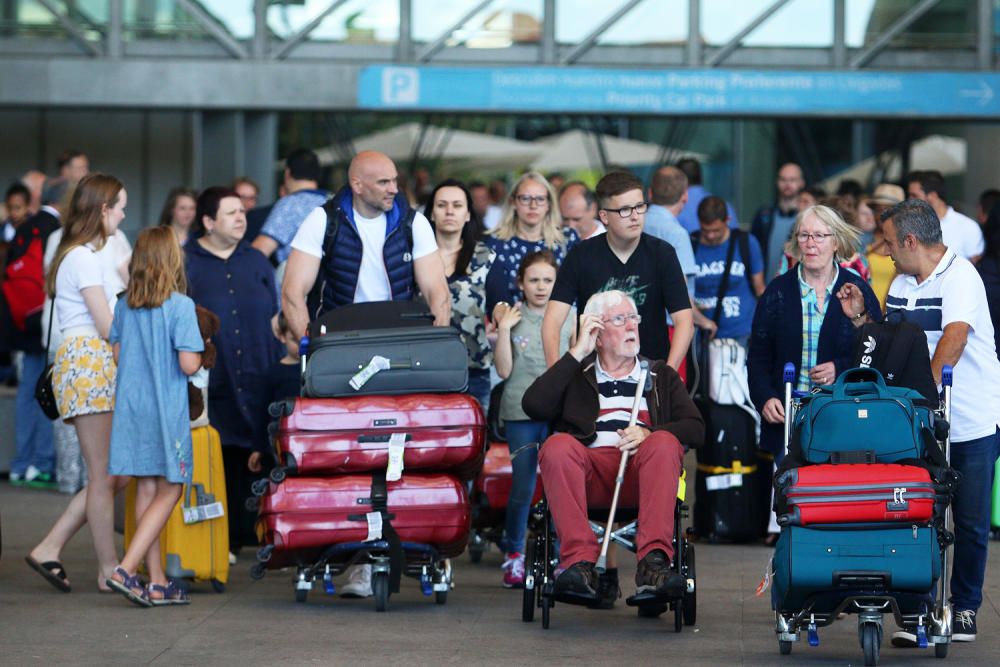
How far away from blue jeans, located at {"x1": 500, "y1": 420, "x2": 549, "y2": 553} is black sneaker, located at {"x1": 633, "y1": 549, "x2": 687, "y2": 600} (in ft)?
5.07

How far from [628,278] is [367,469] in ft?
4.81

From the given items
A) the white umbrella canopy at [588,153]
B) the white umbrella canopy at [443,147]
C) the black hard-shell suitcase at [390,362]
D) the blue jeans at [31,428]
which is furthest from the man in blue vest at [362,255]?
the white umbrella canopy at [588,153]

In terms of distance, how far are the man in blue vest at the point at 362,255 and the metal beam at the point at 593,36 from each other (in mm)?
9765

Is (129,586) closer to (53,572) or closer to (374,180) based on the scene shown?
(53,572)

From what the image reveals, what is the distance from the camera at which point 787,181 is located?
13.4 meters

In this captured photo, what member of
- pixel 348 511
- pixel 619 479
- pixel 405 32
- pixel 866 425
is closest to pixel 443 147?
pixel 405 32

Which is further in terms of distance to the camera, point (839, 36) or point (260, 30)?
point (839, 36)

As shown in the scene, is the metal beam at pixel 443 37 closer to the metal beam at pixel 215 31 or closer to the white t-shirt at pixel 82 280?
the metal beam at pixel 215 31

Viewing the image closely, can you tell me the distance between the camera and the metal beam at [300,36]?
17.4 metres

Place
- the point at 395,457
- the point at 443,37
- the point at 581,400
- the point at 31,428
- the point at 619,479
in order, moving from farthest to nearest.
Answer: the point at 443,37 → the point at 31,428 → the point at 395,457 → the point at 581,400 → the point at 619,479

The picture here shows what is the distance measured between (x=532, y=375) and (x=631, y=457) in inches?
54.6

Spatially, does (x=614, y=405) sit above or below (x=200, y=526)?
above

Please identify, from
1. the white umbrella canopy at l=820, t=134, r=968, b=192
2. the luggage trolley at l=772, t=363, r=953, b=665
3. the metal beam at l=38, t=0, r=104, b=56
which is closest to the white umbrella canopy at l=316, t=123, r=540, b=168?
the white umbrella canopy at l=820, t=134, r=968, b=192

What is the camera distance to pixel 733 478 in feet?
31.8
